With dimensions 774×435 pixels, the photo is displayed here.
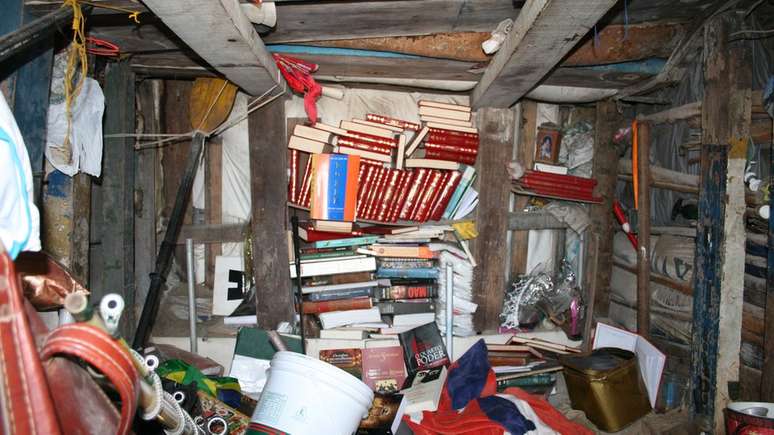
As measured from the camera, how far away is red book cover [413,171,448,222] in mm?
3980

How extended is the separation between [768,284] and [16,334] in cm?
334

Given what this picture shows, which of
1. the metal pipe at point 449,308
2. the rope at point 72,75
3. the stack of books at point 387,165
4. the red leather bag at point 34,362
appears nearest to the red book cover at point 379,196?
the stack of books at point 387,165

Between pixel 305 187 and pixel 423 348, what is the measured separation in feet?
5.11

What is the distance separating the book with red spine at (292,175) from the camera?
12.8 feet

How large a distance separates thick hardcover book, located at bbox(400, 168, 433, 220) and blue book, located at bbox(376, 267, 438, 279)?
1.50ft

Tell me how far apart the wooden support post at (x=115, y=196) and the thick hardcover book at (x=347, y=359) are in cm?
149

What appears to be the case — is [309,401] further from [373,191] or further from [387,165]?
[387,165]

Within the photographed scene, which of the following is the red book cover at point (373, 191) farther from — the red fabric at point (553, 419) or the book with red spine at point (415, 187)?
the red fabric at point (553, 419)

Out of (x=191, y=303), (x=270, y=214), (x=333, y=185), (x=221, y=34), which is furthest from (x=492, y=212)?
(x=221, y=34)

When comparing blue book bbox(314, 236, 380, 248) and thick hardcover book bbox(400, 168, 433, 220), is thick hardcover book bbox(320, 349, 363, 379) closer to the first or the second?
blue book bbox(314, 236, 380, 248)

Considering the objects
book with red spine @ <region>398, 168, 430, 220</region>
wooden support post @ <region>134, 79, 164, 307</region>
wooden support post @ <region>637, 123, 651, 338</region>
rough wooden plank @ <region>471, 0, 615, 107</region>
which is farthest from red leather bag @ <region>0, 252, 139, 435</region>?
wooden support post @ <region>637, 123, 651, 338</region>

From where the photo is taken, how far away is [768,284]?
2756 mm

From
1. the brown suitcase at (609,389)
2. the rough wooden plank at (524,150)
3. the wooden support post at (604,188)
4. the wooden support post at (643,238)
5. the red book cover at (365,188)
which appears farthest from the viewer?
the rough wooden plank at (524,150)

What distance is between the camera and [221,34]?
219 centimetres
